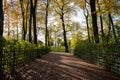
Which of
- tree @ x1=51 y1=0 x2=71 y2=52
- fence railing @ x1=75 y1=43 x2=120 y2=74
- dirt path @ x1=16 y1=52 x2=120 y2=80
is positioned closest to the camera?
dirt path @ x1=16 y1=52 x2=120 y2=80

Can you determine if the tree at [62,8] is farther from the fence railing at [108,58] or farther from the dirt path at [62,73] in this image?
the dirt path at [62,73]

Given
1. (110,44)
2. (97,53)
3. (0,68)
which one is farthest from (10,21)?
(0,68)

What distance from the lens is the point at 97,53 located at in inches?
683

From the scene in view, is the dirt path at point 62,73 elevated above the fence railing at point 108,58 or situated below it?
below

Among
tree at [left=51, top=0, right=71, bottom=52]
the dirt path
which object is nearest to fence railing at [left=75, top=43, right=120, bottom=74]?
the dirt path

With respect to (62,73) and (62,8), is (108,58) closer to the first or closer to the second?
(62,73)

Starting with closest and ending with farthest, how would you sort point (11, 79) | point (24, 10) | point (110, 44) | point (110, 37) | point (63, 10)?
1. point (11, 79)
2. point (110, 44)
3. point (110, 37)
4. point (24, 10)
5. point (63, 10)

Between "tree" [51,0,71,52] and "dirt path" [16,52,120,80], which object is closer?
"dirt path" [16,52,120,80]

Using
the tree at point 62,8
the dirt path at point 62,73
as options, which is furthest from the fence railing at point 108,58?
the tree at point 62,8

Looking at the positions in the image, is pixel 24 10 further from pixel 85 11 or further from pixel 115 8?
pixel 115 8

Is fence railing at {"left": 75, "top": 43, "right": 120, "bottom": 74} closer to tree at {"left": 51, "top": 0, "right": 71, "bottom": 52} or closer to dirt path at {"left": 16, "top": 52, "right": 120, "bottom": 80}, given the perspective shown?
dirt path at {"left": 16, "top": 52, "right": 120, "bottom": 80}

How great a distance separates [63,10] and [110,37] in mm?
38121

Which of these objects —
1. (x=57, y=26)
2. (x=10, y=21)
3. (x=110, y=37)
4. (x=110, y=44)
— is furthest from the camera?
(x=57, y=26)

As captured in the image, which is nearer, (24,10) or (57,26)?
(24,10)
